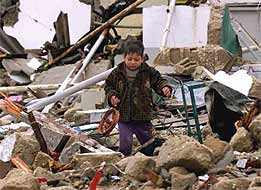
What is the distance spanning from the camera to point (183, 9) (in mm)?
13234

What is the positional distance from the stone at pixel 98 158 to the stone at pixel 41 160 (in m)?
0.29

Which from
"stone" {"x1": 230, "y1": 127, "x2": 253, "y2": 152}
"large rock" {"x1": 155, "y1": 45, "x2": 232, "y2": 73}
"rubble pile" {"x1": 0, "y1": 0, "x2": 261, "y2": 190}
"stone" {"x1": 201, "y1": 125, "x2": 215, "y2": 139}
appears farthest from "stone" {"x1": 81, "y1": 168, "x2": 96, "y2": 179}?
"large rock" {"x1": 155, "y1": 45, "x2": 232, "y2": 73}

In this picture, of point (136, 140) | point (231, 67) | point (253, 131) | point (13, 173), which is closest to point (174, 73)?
point (231, 67)

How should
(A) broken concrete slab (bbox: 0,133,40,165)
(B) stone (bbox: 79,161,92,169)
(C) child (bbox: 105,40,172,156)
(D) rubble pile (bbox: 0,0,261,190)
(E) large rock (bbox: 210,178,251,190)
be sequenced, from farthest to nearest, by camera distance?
1. (C) child (bbox: 105,40,172,156)
2. (A) broken concrete slab (bbox: 0,133,40,165)
3. (B) stone (bbox: 79,161,92,169)
4. (D) rubble pile (bbox: 0,0,261,190)
5. (E) large rock (bbox: 210,178,251,190)

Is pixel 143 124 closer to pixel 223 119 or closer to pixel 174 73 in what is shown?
pixel 223 119

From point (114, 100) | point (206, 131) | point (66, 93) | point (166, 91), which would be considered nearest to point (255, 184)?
point (166, 91)

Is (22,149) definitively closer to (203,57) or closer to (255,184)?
(255,184)

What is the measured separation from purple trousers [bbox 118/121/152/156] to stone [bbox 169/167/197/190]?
1.68 metres

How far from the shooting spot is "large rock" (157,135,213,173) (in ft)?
17.7

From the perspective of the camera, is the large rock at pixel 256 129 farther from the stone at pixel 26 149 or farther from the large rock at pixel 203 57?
the large rock at pixel 203 57

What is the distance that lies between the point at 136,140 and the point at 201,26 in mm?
5712

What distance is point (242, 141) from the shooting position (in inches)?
261

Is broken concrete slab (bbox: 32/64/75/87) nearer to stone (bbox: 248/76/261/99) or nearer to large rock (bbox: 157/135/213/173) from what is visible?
stone (bbox: 248/76/261/99)

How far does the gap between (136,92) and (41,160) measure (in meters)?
1.20
